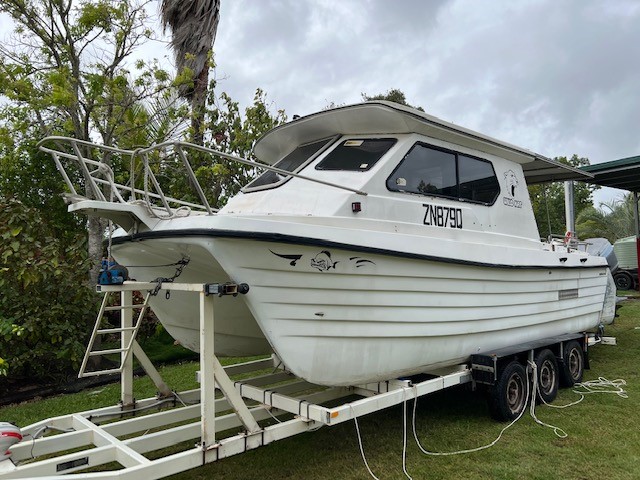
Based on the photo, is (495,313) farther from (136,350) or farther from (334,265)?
(136,350)

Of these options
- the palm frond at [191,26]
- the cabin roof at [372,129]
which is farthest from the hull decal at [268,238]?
the palm frond at [191,26]

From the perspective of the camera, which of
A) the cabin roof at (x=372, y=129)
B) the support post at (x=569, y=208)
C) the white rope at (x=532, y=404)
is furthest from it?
the support post at (x=569, y=208)

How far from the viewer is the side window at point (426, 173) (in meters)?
4.22

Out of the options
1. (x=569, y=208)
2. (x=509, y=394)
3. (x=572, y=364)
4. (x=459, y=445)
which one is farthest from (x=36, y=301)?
(x=569, y=208)

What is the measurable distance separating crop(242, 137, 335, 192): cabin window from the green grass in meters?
2.29

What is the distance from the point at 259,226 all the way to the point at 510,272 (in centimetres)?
288

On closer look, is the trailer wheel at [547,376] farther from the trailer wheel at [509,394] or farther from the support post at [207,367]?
the support post at [207,367]

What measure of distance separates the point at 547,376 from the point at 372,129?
331 cm

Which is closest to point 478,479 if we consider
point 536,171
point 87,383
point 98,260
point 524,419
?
point 524,419

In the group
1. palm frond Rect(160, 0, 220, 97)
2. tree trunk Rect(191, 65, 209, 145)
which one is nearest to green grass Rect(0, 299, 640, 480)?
tree trunk Rect(191, 65, 209, 145)

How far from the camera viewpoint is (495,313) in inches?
186

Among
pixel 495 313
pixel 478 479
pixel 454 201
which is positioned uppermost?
pixel 454 201

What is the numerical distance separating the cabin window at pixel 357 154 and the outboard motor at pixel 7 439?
2.89 metres

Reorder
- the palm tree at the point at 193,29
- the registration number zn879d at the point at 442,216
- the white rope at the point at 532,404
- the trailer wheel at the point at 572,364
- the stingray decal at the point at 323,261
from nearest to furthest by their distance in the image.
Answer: the stingray decal at the point at 323,261 → the white rope at the point at 532,404 → the registration number zn879d at the point at 442,216 → the trailer wheel at the point at 572,364 → the palm tree at the point at 193,29
